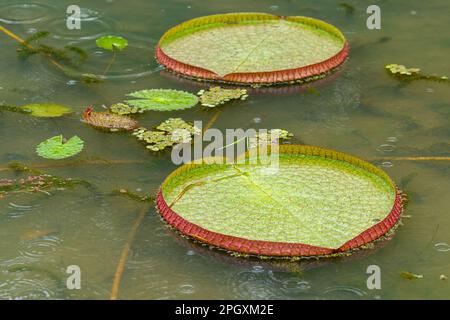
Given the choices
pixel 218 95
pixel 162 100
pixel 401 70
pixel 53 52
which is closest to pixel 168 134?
pixel 162 100

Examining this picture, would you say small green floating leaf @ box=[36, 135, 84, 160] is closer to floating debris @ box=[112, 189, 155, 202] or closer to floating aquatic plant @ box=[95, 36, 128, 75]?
floating debris @ box=[112, 189, 155, 202]

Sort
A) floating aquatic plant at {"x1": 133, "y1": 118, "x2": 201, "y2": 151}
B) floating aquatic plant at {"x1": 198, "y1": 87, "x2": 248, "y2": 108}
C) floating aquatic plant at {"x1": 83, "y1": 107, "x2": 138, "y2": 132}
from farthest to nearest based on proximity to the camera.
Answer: floating aquatic plant at {"x1": 198, "y1": 87, "x2": 248, "y2": 108}, floating aquatic plant at {"x1": 83, "y1": 107, "x2": 138, "y2": 132}, floating aquatic plant at {"x1": 133, "y1": 118, "x2": 201, "y2": 151}

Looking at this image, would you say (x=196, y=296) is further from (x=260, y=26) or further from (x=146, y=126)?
(x=260, y=26)

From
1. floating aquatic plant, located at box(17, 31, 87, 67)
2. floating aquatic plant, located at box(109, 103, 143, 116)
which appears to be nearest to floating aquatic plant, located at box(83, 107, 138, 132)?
floating aquatic plant, located at box(109, 103, 143, 116)

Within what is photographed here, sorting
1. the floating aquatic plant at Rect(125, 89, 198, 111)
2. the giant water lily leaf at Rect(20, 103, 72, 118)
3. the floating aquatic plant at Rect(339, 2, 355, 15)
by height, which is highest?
the floating aquatic plant at Rect(339, 2, 355, 15)

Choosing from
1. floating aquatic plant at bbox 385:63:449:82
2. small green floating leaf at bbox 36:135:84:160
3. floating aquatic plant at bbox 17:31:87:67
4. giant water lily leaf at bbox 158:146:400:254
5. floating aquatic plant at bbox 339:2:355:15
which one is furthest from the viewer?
floating aquatic plant at bbox 339:2:355:15

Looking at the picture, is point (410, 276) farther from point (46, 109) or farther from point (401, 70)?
point (46, 109)

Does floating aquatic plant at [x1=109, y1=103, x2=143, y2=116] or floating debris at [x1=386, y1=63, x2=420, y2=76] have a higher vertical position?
floating aquatic plant at [x1=109, y1=103, x2=143, y2=116]

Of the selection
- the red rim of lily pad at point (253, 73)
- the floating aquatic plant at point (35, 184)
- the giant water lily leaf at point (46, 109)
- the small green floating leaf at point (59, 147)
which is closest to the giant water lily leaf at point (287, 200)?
the floating aquatic plant at point (35, 184)
